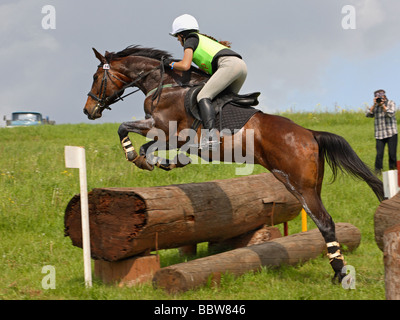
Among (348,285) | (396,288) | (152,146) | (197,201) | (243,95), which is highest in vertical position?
(243,95)

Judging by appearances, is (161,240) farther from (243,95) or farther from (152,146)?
(243,95)

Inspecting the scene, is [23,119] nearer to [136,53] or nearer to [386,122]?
[386,122]

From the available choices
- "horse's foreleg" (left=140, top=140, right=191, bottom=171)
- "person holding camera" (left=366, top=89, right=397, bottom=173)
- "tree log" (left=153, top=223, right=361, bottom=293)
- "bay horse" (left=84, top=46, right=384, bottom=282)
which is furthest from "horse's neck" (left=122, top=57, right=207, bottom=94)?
"person holding camera" (left=366, top=89, right=397, bottom=173)

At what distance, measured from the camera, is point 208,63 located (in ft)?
19.9

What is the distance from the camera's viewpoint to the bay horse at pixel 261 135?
5.60 metres

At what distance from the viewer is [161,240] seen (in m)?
5.71

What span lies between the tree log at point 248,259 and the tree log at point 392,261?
2.15 m

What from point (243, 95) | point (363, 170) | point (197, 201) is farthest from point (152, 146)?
point (363, 170)

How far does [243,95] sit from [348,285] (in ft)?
8.46

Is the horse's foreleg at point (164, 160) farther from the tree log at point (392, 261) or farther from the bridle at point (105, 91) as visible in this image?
the tree log at point (392, 261)

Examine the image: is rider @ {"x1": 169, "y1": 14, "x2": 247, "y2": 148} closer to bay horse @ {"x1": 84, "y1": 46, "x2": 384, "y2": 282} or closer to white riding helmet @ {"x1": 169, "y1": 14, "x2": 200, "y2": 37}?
white riding helmet @ {"x1": 169, "y1": 14, "x2": 200, "y2": 37}

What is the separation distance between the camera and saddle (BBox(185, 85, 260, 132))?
227 inches

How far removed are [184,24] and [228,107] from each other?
1179 millimetres

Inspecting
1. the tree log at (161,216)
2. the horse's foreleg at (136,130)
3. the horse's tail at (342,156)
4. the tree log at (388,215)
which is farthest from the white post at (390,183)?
the horse's foreleg at (136,130)
